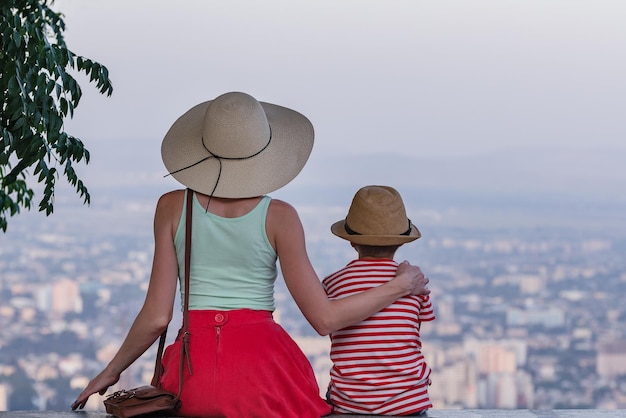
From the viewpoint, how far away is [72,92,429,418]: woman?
293 cm

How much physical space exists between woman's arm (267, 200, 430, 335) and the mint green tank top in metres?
0.04

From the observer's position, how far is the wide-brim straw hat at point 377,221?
3.17 meters

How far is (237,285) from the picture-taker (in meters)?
2.97

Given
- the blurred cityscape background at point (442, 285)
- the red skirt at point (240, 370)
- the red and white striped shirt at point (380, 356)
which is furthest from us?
the blurred cityscape background at point (442, 285)

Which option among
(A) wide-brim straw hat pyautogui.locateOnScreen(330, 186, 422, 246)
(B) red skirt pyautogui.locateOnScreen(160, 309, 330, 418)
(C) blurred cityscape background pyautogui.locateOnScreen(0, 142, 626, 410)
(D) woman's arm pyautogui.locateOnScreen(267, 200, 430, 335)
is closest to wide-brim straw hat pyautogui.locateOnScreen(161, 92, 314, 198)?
(D) woman's arm pyautogui.locateOnScreen(267, 200, 430, 335)

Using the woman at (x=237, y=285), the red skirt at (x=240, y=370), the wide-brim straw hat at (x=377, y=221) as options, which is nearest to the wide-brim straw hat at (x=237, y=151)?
the woman at (x=237, y=285)

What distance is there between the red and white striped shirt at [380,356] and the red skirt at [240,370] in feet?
0.65

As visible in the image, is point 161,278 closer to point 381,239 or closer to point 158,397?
point 158,397

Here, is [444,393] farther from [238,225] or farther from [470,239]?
[238,225]

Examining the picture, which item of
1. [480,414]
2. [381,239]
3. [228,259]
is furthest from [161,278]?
[480,414]

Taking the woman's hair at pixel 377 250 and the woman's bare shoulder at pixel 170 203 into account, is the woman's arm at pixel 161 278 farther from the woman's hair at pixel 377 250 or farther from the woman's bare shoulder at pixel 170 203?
the woman's hair at pixel 377 250

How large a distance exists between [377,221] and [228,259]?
0.47 m

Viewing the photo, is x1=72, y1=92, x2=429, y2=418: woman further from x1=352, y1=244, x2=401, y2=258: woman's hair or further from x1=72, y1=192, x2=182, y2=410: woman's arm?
x1=352, y1=244, x2=401, y2=258: woman's hair

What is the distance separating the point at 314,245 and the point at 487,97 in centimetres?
260
